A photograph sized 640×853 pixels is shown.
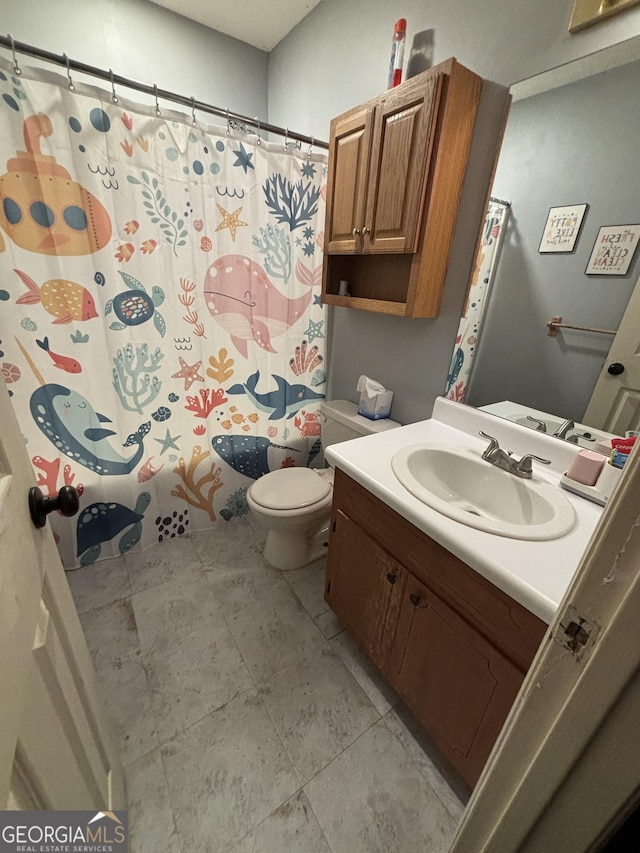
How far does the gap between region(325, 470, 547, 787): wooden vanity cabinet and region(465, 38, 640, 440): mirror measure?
62 centimetres

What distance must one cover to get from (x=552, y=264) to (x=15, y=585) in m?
1.38

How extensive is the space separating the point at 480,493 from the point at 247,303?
1263mm

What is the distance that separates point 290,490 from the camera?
1.57m

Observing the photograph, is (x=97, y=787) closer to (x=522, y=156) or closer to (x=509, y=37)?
(x=522, y=156)

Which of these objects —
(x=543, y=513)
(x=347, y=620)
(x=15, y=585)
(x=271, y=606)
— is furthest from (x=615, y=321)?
(x=271, y=606)

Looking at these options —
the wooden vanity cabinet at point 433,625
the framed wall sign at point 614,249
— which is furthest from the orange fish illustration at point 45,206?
the framed wall sign at point 614,249

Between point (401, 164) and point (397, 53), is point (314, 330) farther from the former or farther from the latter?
point (397, 53)

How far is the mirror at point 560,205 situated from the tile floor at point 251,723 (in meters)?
1.16

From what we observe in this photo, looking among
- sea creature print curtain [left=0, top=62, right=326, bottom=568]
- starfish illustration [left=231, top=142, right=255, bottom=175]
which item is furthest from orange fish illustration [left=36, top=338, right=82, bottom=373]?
starfish illustration [left=231, top=142, right=255, bottom=175]

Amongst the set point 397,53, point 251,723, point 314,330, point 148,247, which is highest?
point 397,53

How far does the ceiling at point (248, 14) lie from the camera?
1.49m

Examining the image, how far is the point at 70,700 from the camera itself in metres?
0.59

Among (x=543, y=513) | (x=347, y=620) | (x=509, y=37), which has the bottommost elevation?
(x=347, y=620)

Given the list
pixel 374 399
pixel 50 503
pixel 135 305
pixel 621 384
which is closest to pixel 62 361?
pixel 135 305
